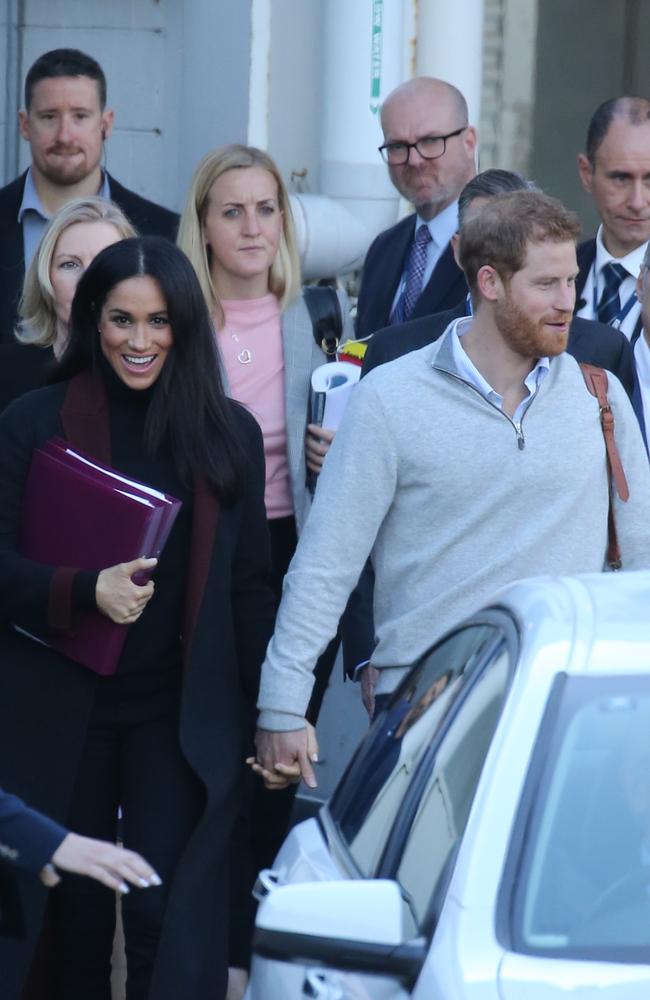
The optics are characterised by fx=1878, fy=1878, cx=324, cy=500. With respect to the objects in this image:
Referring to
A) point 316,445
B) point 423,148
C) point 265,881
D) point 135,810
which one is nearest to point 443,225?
point 423,148

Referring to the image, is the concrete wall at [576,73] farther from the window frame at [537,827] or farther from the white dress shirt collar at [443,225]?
the window frame at [537,827]

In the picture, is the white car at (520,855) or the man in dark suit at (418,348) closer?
the white car at (520,855)

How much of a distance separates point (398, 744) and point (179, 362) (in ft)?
4.26

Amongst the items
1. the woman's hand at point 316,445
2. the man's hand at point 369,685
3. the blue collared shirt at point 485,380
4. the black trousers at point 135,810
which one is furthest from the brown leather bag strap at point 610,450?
the black trousers at point 135,810

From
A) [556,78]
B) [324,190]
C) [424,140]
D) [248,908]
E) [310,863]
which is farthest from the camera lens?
[556,78]

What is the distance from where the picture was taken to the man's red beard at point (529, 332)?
407 centimetres

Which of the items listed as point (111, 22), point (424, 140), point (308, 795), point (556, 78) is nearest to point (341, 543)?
point (424, 140)

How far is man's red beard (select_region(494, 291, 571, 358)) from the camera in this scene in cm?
407

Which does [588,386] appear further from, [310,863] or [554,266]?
[310,863]

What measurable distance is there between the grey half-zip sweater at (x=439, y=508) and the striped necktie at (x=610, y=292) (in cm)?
126

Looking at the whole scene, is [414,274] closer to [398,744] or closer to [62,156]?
[62,156]

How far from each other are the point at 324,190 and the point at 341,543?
4.63 meters

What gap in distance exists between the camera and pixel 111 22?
353 inches

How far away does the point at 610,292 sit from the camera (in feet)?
18.0
